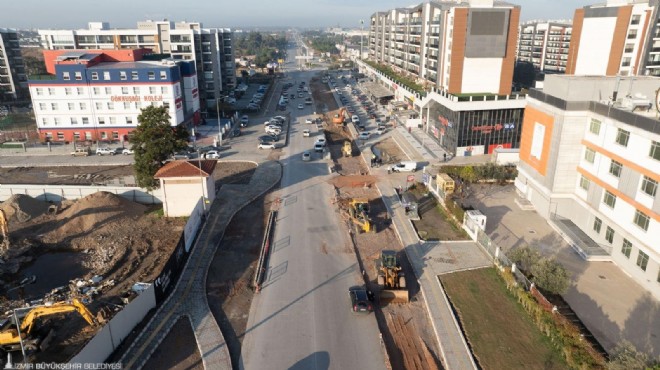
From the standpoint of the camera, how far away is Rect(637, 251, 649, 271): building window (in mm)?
31391

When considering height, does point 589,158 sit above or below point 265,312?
above

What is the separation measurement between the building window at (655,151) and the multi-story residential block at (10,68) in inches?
4797

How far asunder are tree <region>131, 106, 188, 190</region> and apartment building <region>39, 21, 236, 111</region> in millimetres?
44484

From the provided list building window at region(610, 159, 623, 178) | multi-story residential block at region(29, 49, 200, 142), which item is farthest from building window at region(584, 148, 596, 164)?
multi-story residential block at region(29, 49, 200, 142)

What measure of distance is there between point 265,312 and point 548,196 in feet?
94.4

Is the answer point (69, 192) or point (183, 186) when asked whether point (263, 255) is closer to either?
point (183, 186)

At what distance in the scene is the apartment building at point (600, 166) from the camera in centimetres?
3133

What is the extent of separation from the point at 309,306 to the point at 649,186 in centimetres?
2523

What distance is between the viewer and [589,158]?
125 feet

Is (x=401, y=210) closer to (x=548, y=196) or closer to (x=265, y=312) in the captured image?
(x=548, y=196)

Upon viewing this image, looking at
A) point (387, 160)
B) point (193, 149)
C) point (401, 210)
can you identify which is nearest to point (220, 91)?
point (193, 149)

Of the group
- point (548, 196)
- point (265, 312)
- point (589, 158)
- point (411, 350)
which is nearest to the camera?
point (411, 350)

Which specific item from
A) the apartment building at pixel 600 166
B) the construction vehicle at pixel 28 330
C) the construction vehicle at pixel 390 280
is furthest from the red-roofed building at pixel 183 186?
the apartment building at pixel 600 166

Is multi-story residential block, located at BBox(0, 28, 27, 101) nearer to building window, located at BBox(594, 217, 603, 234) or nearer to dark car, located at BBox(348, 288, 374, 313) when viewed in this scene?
dark car, located at BBox(348, 288, 374, 313)
